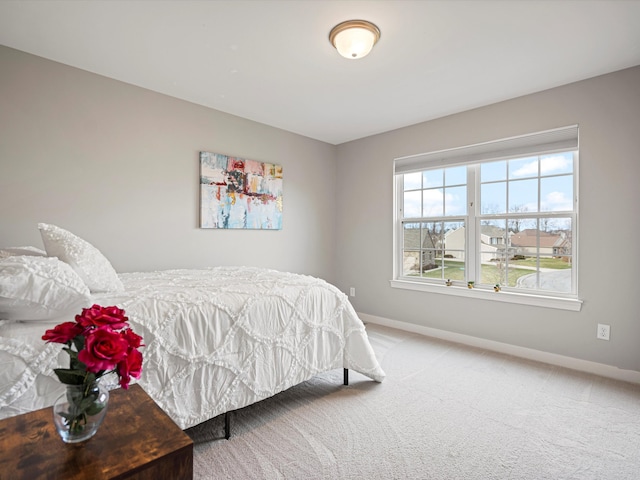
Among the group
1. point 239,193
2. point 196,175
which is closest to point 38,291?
point 196,175

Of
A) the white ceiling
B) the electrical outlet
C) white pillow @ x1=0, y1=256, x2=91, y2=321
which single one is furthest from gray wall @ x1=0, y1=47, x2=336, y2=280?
the electrical outlet

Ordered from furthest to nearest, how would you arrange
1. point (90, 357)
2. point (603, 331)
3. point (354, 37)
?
point (603, 331) → point (354, 37) → point (90, 357)

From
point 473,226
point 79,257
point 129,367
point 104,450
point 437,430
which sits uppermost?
point 473,226

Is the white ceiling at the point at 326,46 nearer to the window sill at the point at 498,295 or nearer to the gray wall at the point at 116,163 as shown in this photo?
the gray wall at the point at 116,163

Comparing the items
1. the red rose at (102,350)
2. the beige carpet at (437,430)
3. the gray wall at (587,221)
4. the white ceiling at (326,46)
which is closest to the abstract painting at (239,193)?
Result: the white ceiling at (326,46)

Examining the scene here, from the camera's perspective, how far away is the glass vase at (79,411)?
0.86m

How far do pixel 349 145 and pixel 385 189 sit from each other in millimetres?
885

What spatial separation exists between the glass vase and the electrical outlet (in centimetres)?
342

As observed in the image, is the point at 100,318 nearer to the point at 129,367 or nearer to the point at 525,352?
the point at 129,367

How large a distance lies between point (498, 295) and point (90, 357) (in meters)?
3.40

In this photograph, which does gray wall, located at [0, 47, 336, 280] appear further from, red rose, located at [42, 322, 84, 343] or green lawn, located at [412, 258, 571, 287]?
red rose, located at [42, 322, 84, 343]

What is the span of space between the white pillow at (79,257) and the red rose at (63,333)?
0.99 meters

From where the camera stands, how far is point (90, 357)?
810mm

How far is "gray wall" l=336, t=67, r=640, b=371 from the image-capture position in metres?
2.60
